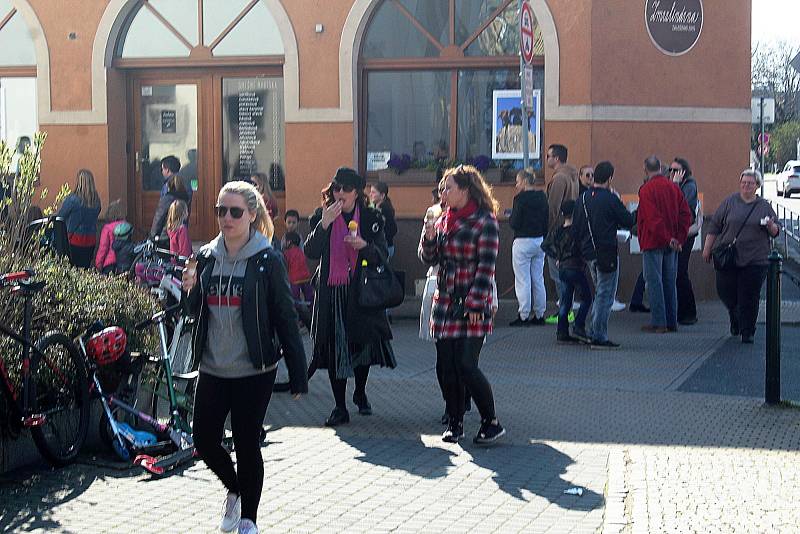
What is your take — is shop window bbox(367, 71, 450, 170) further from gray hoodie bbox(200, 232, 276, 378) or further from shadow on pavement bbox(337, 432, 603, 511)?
gray hoodie bbox(200, 232, 276, 378)

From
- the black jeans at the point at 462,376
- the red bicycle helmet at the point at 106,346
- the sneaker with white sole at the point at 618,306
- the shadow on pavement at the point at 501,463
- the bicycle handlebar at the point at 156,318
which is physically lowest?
the sneaker with white sole at the point at 618,306

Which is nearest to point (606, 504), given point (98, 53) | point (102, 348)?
point (102, 348)

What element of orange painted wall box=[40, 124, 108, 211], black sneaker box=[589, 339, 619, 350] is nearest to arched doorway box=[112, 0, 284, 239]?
orange painted wall box=[40, 124, 108, 211]

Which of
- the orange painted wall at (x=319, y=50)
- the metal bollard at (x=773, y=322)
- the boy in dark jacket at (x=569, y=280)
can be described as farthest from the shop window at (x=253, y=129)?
the metal bollard at (x=773, y=322)

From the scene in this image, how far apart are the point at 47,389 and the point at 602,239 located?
648 cm

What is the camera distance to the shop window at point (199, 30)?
16406 millimetres

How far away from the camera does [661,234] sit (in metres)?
13.2

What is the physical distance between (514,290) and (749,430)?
24.0 ft

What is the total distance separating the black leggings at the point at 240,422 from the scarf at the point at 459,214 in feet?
8.54

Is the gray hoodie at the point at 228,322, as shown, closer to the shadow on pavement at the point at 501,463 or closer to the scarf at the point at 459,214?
the shadow on pavement at the point at 501,463

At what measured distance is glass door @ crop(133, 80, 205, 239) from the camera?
16.8 meters

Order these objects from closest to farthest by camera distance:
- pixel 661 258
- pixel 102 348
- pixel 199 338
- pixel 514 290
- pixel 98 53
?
pixel 199 338
pixel 102 348
pixel 661 258
pixel 514 290
pixel 98 53

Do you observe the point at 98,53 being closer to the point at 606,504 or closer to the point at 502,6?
the point at 502,6

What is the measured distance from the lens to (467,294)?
798cm
